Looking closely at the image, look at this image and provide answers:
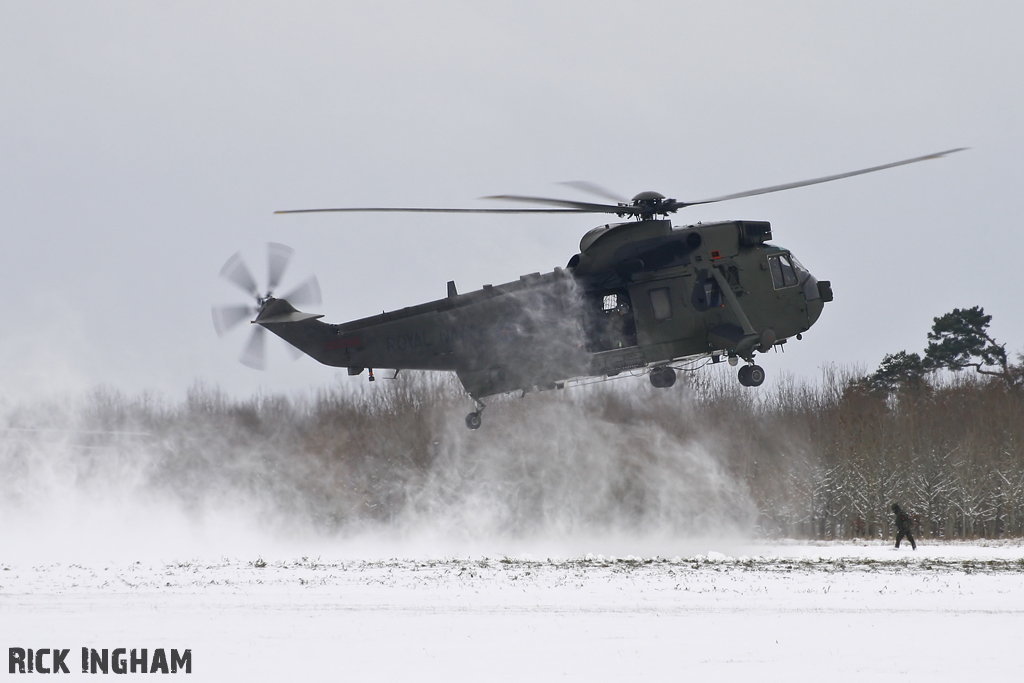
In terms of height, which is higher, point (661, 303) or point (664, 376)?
point (661, 303)

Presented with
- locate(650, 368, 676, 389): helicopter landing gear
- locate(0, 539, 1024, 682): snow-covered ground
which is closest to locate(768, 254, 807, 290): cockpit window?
locate(650, 368, 676, 389): helicopter landing gear

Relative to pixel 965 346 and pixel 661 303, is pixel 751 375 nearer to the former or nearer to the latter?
pixel 661 303

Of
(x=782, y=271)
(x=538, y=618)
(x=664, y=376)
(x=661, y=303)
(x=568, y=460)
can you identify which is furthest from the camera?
(x=568, y=460)

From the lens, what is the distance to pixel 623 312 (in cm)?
1931

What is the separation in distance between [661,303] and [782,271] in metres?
2.54

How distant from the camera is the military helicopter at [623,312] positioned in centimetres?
1931

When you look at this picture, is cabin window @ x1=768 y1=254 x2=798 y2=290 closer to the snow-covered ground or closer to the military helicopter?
the military helicopter

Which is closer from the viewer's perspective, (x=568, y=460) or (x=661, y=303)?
(x=661, y=303)

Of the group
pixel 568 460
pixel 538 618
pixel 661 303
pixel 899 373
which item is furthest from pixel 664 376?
pixel 899 373

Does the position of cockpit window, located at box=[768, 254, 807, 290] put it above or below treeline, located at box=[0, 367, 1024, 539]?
above

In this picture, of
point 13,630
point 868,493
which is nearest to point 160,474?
point 13,630

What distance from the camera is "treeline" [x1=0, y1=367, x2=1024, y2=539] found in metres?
34.4

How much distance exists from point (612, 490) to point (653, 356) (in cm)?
2023

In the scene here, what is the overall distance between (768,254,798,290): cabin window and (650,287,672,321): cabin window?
2.13 metres
